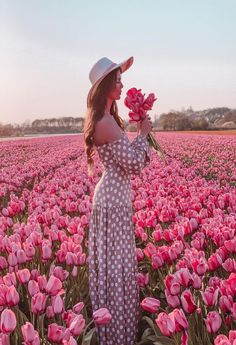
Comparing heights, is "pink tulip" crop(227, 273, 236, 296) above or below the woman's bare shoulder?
below

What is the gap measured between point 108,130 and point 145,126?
0.96 ft

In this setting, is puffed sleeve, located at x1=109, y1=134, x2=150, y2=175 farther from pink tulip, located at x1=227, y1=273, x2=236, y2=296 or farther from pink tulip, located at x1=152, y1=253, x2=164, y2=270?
pink tulip, located at x1=227, y1=273, x2=236, y2=296

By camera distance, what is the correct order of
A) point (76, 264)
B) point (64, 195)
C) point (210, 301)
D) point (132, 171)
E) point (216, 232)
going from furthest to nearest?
point (64, 195), point (216, 232), point (76, 264), point (132, 171), point (210, 301)

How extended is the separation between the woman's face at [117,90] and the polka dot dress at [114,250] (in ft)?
0.94

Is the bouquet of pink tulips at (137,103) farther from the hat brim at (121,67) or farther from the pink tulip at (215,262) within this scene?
the pink tulip at (215,262)

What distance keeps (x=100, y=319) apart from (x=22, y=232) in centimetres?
183

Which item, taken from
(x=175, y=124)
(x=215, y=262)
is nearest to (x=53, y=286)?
(x=215, y=262)

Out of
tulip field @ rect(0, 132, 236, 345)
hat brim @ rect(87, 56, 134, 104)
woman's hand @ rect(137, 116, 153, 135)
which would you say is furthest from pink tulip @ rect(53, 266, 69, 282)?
hat brim @ rect(87, 56, 134, 104)

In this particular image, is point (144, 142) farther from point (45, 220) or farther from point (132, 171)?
point (45, 220)

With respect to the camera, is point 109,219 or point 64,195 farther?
point 64,195

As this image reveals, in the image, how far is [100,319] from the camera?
2902mm

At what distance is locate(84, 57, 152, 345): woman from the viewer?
358 centimetres

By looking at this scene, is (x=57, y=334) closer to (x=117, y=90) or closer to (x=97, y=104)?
(x=97, y=104)

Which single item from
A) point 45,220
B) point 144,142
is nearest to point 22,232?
point 45,220
